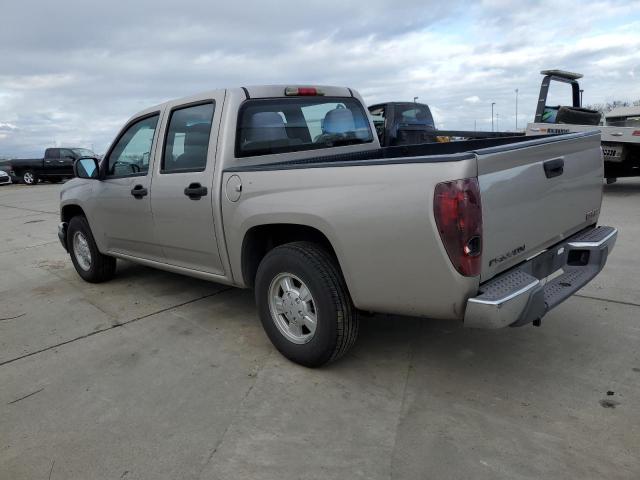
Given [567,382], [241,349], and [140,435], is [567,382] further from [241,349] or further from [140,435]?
[140,435]

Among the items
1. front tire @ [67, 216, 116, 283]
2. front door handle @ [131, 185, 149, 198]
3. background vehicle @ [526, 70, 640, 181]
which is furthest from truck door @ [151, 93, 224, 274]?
background vehicle @ [526, 70, 640, 181]

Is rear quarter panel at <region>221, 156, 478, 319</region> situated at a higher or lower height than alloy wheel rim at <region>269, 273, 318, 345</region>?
higher

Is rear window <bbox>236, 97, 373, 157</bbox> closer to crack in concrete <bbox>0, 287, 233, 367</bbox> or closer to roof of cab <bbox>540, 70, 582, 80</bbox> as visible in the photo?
crack in concrete <bbox>0, 287, 233, 367</bbox>

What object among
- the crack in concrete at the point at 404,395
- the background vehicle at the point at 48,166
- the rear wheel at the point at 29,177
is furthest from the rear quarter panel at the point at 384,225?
the rear wheel at the point at 29,177

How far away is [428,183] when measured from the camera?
248 cm

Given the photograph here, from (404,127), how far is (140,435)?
1036 cm

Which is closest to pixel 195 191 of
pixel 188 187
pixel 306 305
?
pixel 188 187

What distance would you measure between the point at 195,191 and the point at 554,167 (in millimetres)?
2437

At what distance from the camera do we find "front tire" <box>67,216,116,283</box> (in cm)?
548

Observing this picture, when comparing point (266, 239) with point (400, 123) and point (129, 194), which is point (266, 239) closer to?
point (129, 194)

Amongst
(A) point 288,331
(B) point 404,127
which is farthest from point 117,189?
(B) point 404,127

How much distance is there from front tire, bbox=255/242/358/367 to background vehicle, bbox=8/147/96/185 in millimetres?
23482

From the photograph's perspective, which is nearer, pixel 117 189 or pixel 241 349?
pixel 241 349

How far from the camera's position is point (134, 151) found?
4723 millimetres
